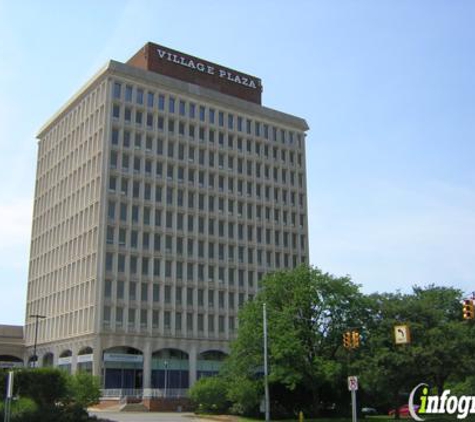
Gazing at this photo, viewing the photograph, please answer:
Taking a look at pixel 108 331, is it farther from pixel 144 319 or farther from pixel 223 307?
pixel 223 307

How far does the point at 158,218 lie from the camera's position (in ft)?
312

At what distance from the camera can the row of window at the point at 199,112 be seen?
3809 inches

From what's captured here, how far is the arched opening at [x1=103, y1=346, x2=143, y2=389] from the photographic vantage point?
8488 cm

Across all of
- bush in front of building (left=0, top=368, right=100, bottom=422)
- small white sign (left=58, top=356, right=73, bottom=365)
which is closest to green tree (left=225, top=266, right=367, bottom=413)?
bush in front of building (left=0, top=368, right=100, bottom=422)

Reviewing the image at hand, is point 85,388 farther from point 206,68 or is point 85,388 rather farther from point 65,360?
point 206,68

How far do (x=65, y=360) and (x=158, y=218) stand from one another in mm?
23891

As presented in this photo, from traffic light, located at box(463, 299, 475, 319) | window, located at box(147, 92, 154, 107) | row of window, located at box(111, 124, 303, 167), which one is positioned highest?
window, located at box(147, 92, 154, 107)

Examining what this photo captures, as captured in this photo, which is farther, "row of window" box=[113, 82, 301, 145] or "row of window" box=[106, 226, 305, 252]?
"row of window" box=[113, 82, 301, 145]

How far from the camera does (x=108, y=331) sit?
85750mm

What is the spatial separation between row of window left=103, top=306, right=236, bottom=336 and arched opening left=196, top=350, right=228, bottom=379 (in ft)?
10.2

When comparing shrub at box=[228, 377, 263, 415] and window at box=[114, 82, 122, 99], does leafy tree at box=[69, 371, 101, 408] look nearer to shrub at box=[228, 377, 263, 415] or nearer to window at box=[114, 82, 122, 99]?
shrub at box=[228, 377, 263, 415]

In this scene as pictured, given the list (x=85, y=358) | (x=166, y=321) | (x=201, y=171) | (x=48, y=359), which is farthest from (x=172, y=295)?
(x=48, y=359)

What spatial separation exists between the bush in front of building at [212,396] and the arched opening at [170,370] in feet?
74.5

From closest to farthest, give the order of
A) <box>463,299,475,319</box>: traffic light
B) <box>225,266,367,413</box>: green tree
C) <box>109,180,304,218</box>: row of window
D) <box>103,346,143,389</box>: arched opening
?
<box>463,299,475,319</box>: traffic light → <box>225,266,367,413</box>: green tree → <box>103,346,143,389</box>: arched opening → <box>109,180,304,218</box>: row of window
